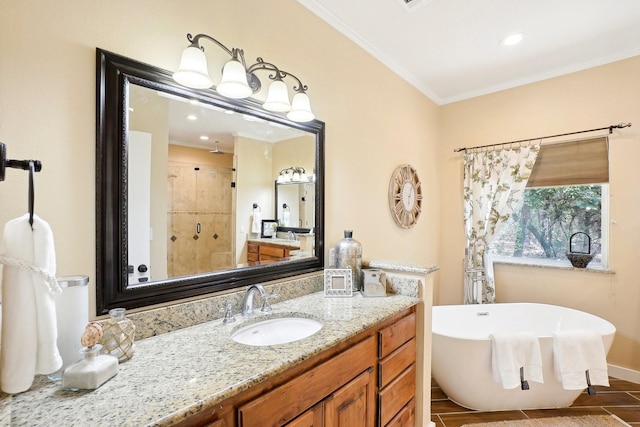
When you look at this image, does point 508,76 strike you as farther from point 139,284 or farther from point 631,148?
point 139,284

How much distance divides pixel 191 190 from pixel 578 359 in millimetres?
2668

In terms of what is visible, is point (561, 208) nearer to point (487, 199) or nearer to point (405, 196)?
point (487, 199)

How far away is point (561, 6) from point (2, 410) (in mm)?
3233

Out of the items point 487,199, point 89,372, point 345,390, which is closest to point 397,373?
point 345,390

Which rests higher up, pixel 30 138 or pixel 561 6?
pixel 561 6

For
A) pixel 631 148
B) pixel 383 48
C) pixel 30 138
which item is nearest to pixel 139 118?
pixel 30 138

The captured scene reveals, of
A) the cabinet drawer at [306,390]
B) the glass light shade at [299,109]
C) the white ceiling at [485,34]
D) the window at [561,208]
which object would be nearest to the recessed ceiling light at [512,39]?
the white ceiling at [485,34]

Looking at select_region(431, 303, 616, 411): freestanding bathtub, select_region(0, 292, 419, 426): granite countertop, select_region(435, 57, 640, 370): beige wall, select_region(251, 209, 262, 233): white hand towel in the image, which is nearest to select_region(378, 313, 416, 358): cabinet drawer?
select_region(0, 292, 419, 426): granite countertop

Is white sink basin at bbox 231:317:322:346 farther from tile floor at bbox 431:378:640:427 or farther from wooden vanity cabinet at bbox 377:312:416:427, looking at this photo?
tile floor at bbox 431:378:640:427

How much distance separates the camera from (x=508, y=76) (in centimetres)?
298

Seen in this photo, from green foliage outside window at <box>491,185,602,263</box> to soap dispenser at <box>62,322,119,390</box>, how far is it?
3.50 metres

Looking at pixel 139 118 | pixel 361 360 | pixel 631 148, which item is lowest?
pixel 361 360

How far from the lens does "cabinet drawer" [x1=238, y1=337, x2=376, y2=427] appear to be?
0.91 meters

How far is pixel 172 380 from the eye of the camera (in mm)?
860
